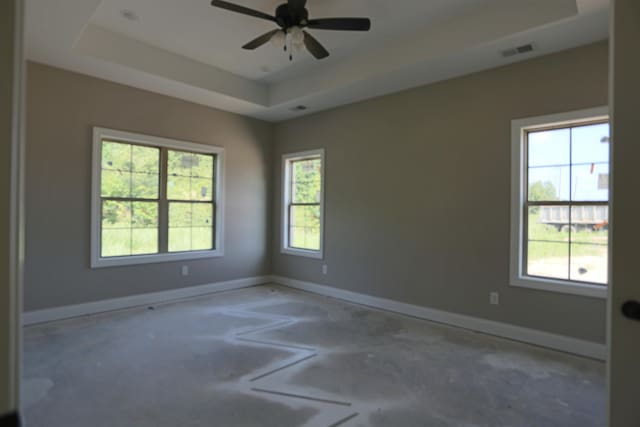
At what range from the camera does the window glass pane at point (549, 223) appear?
3.44 meters

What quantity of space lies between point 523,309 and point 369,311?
1769mm

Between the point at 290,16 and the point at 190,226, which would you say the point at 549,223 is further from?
the point at 190,226

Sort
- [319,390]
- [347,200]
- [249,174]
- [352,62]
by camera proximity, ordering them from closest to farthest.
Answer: [319,390] < [352,62] < [347,200] < [249,174]

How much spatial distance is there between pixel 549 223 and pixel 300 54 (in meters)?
3.32

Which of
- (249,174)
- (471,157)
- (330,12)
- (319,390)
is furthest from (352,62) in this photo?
(319,390)

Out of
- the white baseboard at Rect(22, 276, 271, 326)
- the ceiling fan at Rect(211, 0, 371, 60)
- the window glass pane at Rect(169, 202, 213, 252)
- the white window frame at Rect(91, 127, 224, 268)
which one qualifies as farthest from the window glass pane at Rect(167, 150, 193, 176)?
the ceiling fan at Rect(211, 0, 371, 60)

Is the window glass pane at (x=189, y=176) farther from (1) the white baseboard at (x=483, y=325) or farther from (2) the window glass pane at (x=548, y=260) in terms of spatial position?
(2) the window glass pane at (x=548, y=260)

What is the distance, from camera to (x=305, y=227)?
5910mm

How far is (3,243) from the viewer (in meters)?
0.74

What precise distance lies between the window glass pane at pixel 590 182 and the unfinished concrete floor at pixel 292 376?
148 centimetres

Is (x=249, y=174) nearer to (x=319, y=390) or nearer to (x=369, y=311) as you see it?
(x=369, y=311)

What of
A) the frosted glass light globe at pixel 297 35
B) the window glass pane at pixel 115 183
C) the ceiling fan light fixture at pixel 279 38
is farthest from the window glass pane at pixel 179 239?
the frosted glass light globe at pixel 297 35

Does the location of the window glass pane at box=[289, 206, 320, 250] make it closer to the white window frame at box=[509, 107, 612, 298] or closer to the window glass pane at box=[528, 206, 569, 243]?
the white window frame at box=[509, 107, 612, 298]

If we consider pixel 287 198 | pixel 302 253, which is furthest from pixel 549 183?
pixel 287 198
